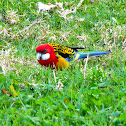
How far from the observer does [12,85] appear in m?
3.62

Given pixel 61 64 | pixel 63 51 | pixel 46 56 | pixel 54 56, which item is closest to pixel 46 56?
pixel 46 56

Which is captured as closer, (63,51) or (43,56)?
(43,56)

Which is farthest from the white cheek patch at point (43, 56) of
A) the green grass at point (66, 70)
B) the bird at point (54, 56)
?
the green grass at point (66, 70)

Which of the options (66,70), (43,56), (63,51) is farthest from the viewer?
(63,51)

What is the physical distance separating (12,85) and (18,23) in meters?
2.73

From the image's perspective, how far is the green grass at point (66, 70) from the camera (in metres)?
3.01

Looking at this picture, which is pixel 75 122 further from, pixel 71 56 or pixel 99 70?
pixel 71 56

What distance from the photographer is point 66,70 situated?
4.21 metres

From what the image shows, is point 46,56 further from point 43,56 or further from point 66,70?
point 66,70

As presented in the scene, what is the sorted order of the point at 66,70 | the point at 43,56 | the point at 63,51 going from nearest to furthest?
the point at 66,70 → the point at 43,56 → the point at 63,51

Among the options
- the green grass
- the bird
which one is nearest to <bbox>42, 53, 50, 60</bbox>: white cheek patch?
the bird

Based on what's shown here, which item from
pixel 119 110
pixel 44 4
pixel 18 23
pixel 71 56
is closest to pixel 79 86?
pixel 119 110

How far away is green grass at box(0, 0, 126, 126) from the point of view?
3.01 m

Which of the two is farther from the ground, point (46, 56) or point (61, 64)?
point (46, 56)
